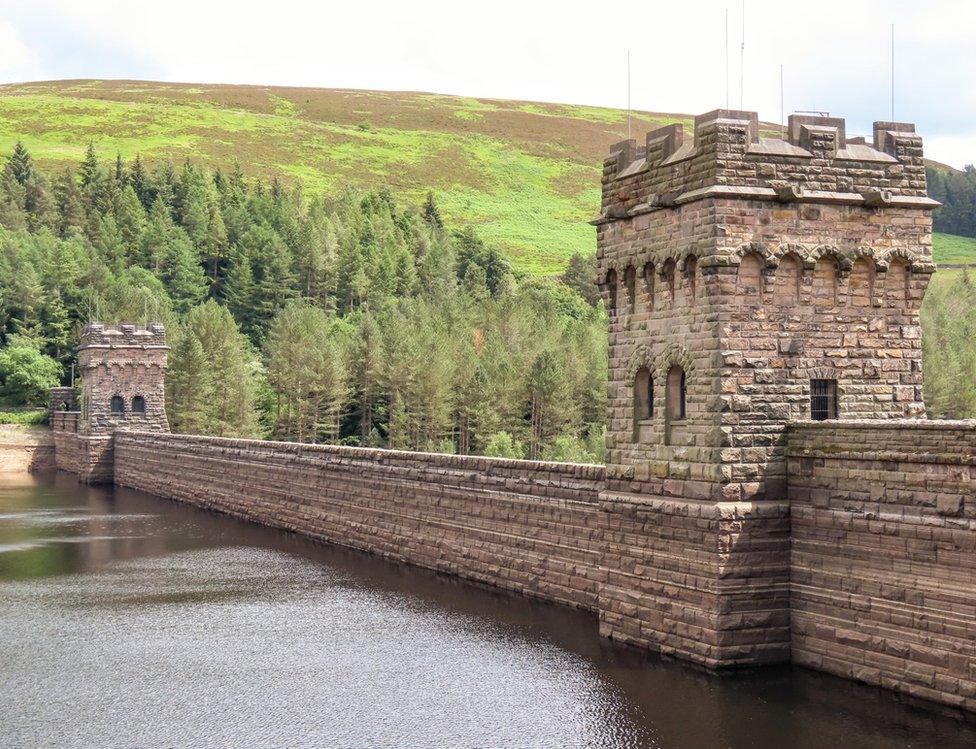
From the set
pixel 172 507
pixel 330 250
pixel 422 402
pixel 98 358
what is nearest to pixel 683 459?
pixel 172 507

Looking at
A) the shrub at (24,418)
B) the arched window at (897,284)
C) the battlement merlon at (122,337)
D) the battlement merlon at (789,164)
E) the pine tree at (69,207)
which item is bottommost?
the shrub at (24,418)

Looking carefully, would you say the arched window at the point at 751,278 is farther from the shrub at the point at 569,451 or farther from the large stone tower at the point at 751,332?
A: the shrub at the point at 569,451

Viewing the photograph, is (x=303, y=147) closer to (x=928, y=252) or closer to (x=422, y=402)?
(x=422, y=402)

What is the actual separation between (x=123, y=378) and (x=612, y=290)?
144 ft

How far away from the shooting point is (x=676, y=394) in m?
19.8

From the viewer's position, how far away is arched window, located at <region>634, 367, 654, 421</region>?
67.4 ft

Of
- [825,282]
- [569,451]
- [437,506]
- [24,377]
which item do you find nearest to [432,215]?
[24,377]

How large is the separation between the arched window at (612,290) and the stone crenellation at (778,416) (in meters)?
0.03

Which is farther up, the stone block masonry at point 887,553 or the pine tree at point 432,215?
the pine tree at point 432,215

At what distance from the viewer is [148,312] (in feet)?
286

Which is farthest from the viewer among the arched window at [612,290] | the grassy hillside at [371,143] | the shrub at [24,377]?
the grassy hillside at [371,143]

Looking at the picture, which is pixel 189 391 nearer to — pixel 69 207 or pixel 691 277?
pixel 691 277

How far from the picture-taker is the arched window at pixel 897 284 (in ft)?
64.3

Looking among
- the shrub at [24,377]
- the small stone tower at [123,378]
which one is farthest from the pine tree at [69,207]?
the small stone tower at [123,378]
